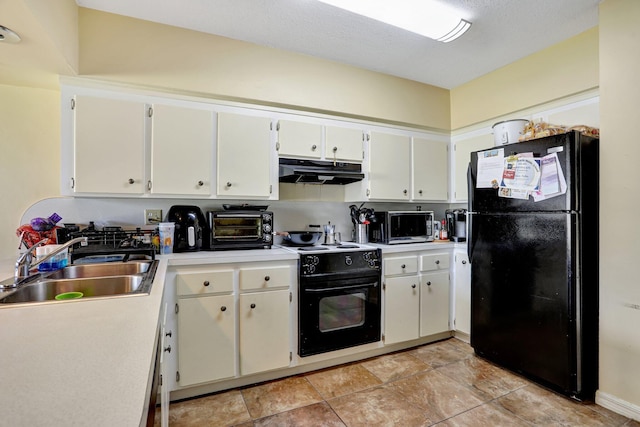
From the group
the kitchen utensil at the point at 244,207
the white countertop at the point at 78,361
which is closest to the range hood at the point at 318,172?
the kitchen utensil at the point at 244,207

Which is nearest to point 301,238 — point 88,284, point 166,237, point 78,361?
point 166,237

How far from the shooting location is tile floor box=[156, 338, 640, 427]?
1.90 m

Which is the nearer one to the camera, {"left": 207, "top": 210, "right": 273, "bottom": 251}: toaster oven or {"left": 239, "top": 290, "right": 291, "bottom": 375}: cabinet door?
{"left": 239, "top": 290, "right": 291, "bottom": 375}: cabinet door

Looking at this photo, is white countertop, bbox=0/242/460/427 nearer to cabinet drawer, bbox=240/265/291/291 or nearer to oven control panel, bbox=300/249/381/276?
cabinet drawer, bbox=240/265/291/291

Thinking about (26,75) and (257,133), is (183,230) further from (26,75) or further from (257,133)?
(26,75)

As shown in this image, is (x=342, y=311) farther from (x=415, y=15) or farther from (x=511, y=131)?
(x=415, y=15)

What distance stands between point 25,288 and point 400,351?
2.67 meters

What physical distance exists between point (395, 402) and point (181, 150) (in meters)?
2.28

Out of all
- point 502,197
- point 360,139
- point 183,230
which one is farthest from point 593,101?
point 183,230

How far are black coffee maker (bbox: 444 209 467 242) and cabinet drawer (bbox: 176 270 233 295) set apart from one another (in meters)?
2.28

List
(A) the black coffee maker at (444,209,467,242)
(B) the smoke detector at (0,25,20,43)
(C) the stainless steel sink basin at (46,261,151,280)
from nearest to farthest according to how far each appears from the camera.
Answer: (B) the smoke detector at (0,25,20,43), (C) the stainless steel sink basin at (46,261,151,280), (A) the black coffee maker at (444,209,467,242)

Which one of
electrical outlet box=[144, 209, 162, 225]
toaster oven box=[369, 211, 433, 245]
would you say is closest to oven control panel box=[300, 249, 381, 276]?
toaster oven box=[369, 211, 433, 245]

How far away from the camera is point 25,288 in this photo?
133 centimetres

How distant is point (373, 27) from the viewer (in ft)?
7.43
